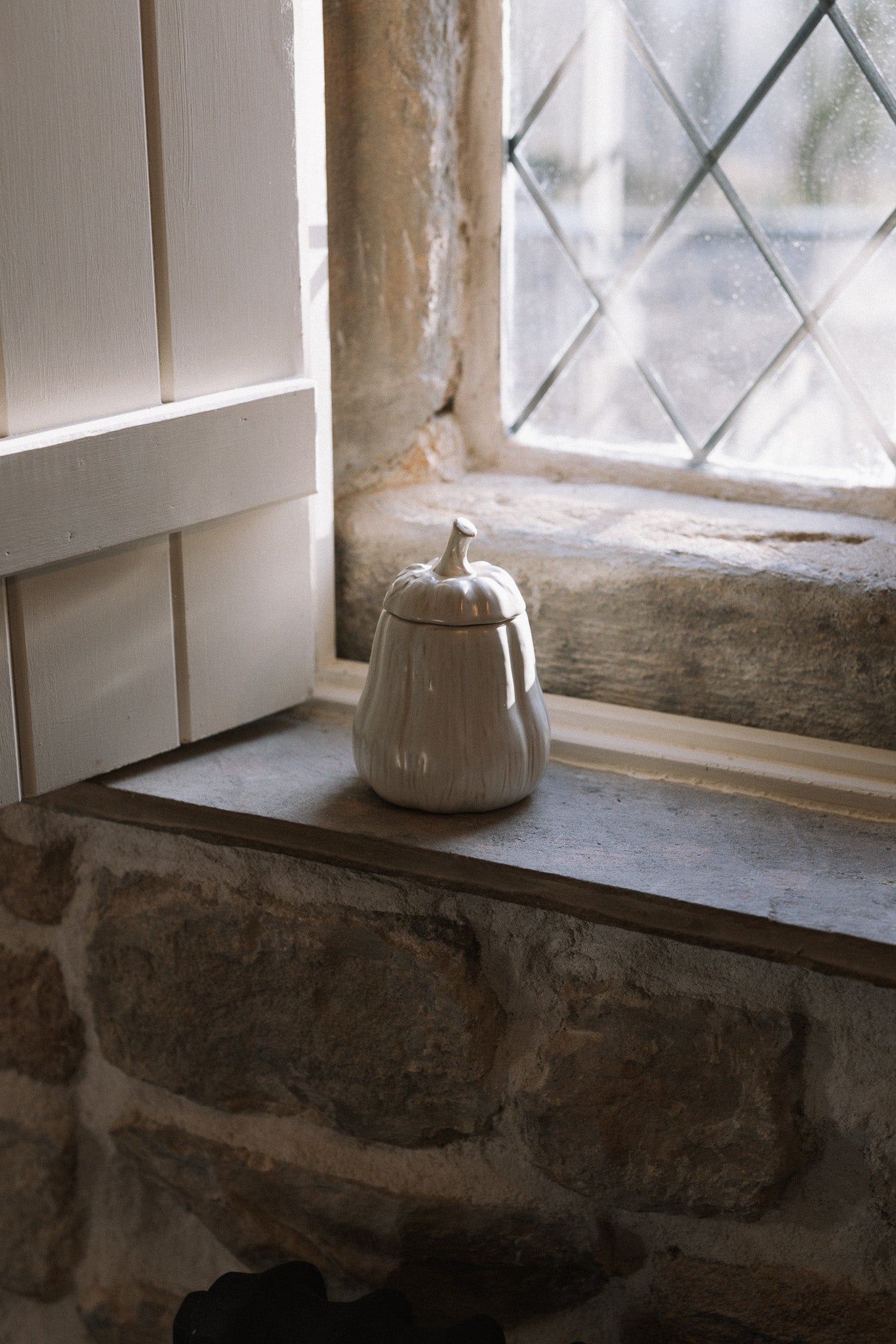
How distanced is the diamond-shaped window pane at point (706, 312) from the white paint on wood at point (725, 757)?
0.99 ft

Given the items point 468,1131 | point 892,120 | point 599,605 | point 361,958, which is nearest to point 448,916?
point 361,958

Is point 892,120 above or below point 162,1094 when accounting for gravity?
above

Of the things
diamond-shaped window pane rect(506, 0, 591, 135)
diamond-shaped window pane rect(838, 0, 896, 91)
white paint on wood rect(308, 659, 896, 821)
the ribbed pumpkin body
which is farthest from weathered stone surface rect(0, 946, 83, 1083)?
diamond-shaped window pane rect(838, 0, 896, 91)

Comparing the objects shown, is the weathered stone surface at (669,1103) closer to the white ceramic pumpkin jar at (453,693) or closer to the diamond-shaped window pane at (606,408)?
the white ceramic pumpkin jar at (453,693)

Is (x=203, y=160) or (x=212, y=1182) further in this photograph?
(x=212, y=1182)

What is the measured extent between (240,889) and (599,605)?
403mm

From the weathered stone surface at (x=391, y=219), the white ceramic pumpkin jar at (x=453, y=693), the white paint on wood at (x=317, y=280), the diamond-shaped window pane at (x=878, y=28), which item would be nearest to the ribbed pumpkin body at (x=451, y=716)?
the white ceramic pumpkin jar at (x=453, y=693)

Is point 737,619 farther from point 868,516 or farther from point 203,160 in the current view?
point 203,160

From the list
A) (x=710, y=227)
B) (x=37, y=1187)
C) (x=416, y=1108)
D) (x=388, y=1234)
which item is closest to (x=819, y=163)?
(x=710, y=227)

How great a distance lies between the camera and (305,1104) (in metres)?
1.15

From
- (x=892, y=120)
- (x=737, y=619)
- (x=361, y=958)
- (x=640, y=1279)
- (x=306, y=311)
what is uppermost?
(x=892, y=120)

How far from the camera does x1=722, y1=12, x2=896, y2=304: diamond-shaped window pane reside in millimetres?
A: 1140

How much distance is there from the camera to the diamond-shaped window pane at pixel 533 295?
130 centimetres

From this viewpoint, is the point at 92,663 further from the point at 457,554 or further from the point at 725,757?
the point at 725,757
